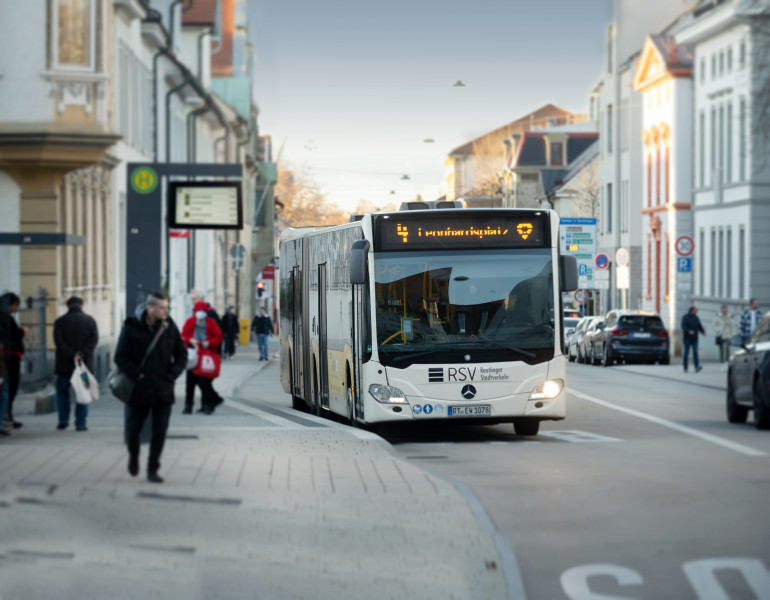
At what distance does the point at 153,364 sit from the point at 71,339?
6374mm

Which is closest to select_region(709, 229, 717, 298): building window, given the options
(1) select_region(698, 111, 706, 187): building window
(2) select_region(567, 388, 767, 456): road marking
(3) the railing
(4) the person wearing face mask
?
(1) select_region(698, 111, 706, 187): building window

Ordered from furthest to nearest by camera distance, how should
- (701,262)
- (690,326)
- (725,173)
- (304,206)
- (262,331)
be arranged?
(304,206)
(701,262)
(725,173)
(262,331)
(690,326)

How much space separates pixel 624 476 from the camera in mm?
14812

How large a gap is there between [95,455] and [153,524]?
15.6 ft

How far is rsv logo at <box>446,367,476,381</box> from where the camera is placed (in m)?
18.6

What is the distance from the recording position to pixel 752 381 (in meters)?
21.6

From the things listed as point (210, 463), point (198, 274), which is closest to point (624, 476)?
point (210, 463)

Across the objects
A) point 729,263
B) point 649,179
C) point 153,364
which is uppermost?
point 649,179

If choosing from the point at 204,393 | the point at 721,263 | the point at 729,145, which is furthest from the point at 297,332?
the point at 721,263

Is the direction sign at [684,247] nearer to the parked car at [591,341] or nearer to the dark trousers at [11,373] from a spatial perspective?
the parked car at [591,341]

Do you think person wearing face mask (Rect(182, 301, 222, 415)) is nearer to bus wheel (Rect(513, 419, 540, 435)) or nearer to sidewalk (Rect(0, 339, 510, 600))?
bus wheel (Rect(513, 419, 540, 435))

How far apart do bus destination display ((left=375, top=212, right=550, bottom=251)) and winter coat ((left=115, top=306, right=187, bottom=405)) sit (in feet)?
19.7

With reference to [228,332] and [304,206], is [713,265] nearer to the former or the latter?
[228,332]

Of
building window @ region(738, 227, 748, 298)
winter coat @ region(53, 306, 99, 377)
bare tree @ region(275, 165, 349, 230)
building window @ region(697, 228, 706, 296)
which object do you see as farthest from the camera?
bare tree @ region(275, 165, 349, 230)
